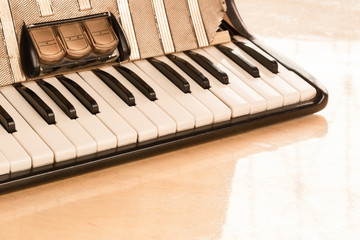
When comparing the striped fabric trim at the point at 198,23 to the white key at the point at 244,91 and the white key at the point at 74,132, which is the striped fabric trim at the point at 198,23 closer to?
the white key at the point at 244,91

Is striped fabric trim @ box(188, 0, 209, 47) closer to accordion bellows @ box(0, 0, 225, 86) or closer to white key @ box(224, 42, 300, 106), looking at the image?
accordion bellows @ box(0, 0, 225, 86)

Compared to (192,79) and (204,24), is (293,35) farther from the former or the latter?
(192,79)

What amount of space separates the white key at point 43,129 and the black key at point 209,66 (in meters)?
0.48

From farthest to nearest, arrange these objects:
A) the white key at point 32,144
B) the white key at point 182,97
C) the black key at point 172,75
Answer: the black key at point 172,75 → the white key at point 182,97 → the white key at point 32,144

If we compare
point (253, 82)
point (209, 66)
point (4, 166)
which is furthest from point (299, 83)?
point (4, 166)

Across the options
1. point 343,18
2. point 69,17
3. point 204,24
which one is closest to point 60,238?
point 69,17

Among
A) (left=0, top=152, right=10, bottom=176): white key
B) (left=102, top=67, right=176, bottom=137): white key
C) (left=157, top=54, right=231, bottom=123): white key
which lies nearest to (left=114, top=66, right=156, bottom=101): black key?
(left=102, top=67, right=176, bottom=137): white key

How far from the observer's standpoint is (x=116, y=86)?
1.81m

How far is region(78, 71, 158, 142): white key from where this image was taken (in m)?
1.65

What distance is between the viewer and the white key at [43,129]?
1543 mm

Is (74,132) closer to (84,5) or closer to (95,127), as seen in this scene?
(95,127)

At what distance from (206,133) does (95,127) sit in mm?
263

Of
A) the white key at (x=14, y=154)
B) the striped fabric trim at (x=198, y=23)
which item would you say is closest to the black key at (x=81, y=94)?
the white key at (x=14, y=154)

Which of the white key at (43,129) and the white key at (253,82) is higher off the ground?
the white key at (43,129)
